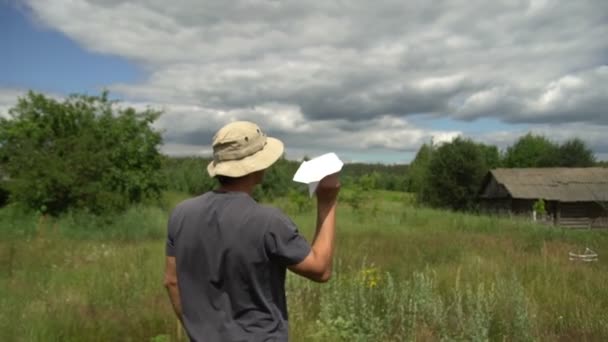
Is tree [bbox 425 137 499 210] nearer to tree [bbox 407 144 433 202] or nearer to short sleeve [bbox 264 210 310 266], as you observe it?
tree [bbox 407 144 433 202]

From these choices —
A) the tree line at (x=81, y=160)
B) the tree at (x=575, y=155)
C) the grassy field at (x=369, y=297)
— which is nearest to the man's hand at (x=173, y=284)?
the grassy field at (x=369, y=297)

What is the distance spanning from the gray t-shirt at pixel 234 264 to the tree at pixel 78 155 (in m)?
19.5

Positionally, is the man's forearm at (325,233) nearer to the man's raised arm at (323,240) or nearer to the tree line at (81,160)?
the man's raised arm at (323,240)

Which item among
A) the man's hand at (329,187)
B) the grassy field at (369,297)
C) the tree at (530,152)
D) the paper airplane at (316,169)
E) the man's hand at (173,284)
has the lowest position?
the grassy field at (369,297)

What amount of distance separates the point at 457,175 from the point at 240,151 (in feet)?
131

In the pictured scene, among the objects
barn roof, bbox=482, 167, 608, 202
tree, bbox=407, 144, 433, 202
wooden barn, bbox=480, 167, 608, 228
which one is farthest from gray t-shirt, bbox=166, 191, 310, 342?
tree, bbox=407, 144, 433, 202

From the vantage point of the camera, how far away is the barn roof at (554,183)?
32250 mm

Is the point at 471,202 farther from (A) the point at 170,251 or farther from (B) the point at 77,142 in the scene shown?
(A) the point at 170,251

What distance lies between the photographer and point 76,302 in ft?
18.5

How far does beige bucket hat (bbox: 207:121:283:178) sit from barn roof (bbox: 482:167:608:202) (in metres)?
33.8

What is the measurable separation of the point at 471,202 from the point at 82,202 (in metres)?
29.5

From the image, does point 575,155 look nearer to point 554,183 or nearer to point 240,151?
point 554,183

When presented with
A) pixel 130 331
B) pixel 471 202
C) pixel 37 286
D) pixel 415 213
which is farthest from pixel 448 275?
pixel 471 202

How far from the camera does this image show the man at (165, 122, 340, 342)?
1.84 meters
